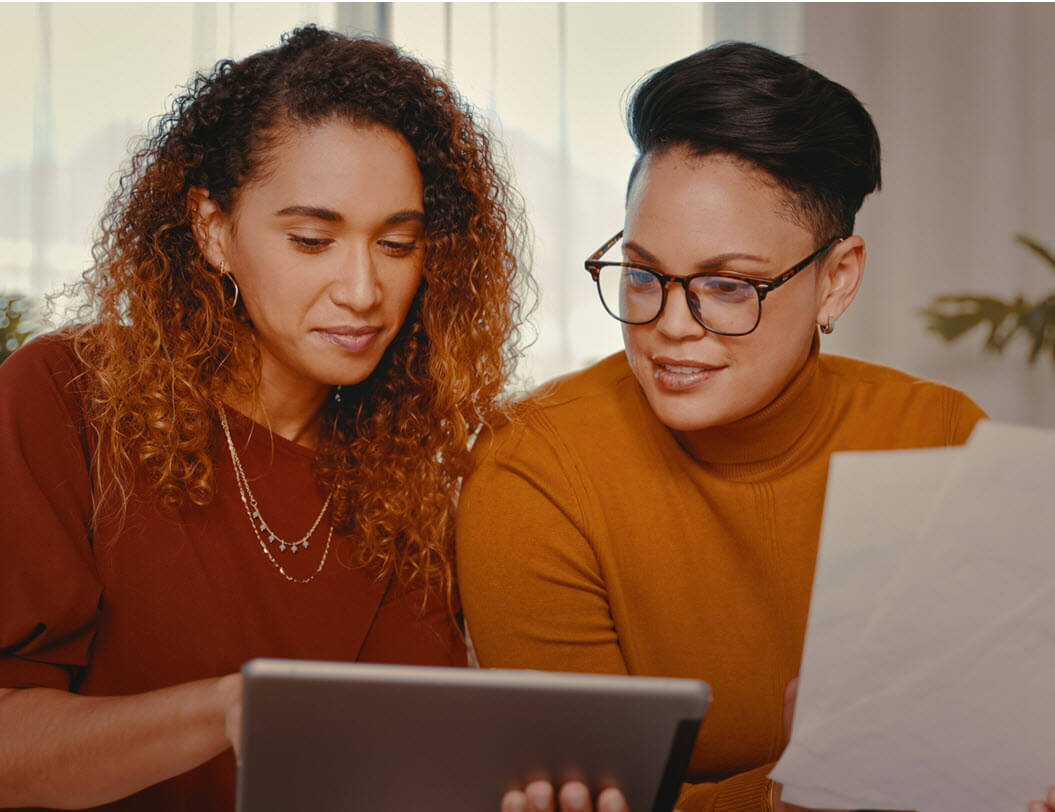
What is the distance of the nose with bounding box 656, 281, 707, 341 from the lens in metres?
1.09

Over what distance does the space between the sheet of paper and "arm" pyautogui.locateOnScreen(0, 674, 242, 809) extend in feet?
1.56

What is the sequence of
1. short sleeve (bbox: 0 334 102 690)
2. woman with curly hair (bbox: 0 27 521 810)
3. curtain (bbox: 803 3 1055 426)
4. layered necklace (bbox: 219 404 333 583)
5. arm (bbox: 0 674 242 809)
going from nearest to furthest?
arm (bbox: 0 674 242 809) → short sleeve (bbox: 0 334 102 690) → woman with curly hair (bbox: 0 27 521 810) → layered necklace (bbox: 219 404 333 583) → curtain (bbox: 803 3 1055 426)

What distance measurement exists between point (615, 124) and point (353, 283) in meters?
2.09

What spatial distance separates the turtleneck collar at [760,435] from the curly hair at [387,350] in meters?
0.27

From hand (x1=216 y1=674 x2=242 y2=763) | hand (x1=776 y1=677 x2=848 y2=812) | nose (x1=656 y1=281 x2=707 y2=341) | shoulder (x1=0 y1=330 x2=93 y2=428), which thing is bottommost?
hand (x1=776 y1=677 x2=848 y2=812)

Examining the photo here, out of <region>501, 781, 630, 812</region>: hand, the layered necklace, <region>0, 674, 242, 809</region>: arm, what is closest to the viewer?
<region>501, 781, 630, 812</region>: hand

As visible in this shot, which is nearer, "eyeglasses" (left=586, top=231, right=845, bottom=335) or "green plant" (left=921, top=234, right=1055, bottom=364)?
"eyeglasses" (left=586, top=231, right=845, bottom=335)

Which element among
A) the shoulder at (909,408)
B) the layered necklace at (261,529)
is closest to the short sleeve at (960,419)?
the shoulder at (909,408)

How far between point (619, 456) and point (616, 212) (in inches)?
76.2

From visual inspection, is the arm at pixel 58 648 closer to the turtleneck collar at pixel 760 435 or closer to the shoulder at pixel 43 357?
the shoulder at pixel 43 357

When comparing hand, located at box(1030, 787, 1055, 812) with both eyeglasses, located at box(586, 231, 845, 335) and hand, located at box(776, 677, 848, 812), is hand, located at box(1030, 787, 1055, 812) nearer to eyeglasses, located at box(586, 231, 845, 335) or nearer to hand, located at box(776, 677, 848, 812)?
hand, located at box(776, 677, 848, 812)

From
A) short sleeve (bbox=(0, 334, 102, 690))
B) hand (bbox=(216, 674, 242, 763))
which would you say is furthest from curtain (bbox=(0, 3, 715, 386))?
hand (bbox=(216, 674, 242, 763))

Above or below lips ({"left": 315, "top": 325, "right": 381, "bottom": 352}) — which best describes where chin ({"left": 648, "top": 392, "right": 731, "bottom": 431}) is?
below

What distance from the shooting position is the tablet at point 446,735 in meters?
0.65
